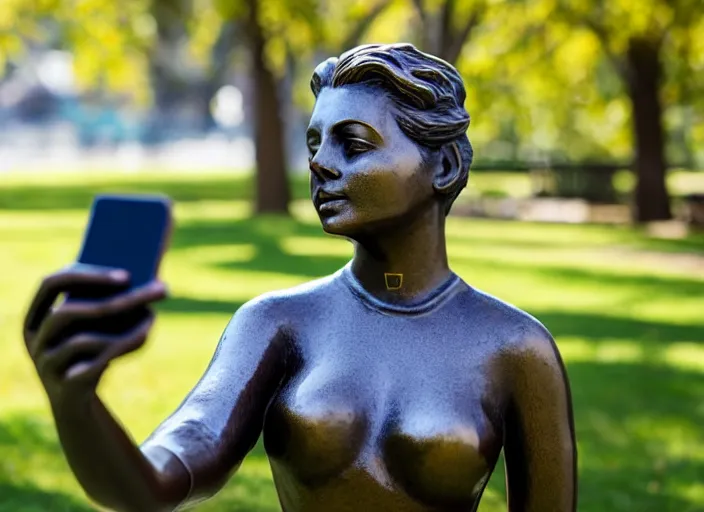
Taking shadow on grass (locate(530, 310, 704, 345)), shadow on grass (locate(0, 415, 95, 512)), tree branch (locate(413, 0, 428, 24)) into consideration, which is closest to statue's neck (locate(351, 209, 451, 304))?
shadow on grass (locate(0, 415, 95, 512))

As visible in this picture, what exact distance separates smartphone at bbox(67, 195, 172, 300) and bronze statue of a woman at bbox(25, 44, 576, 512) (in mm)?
640

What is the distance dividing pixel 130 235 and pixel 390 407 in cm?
90

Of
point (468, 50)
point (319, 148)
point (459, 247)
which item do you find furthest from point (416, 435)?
point (468, 50)

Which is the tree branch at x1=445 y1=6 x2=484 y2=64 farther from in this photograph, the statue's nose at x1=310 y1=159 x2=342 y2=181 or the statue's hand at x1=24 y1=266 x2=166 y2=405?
the statue's hand at x1=24 y1=266 x2=166 y2=405

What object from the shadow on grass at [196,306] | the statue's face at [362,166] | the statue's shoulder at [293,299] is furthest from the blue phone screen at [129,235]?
the shadow on grass at [196,306]

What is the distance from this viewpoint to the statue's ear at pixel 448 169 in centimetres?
279

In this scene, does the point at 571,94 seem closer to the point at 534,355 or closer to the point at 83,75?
the point at 83,75

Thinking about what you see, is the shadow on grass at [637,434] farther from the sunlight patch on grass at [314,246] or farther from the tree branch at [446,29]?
the tree branch at [446,29]

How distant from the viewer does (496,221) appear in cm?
2577

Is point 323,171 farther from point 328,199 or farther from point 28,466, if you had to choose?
point 28,466

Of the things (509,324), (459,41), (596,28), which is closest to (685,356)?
(509,324)

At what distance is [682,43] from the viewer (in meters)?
21.9

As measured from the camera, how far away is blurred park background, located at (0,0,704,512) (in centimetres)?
866

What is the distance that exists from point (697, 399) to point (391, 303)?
7558 mm
